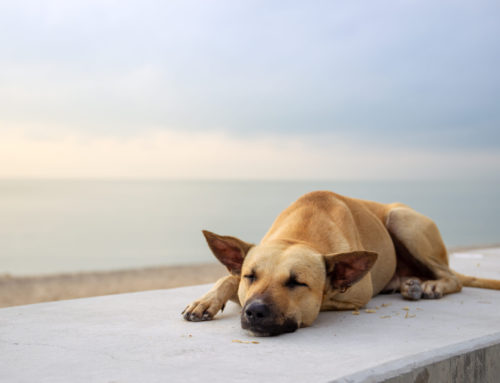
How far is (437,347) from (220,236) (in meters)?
1.65

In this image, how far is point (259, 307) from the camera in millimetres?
3221

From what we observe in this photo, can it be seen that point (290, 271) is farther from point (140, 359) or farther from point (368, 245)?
point (368, 245)

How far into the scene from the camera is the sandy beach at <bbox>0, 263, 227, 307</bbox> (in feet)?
41.3

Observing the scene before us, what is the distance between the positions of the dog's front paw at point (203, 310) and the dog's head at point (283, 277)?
305 mm

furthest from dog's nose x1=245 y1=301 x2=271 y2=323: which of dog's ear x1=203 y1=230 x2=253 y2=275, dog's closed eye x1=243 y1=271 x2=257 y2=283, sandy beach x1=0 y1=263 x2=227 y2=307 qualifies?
sandy beach x1=0 y1=263 x2=227 y2=307

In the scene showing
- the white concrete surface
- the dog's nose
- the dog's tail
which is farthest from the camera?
the dog's tail

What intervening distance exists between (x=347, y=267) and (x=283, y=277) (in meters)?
0.58

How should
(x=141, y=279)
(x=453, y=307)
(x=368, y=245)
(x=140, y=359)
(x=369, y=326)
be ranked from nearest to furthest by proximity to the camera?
(x=140, y=359) → (x=369, y=326) → (x=453, y=307) → (x=368, y=245) → (x=141, y=279)

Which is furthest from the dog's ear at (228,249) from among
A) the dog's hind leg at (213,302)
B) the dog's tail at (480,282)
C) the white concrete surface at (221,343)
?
the dog's tail at (480,282)

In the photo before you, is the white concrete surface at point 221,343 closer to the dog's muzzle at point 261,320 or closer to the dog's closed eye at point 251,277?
the dog's muzzle at point 261,320

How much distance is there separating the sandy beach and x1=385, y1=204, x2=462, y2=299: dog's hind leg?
870 centimetres

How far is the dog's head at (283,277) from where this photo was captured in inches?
129

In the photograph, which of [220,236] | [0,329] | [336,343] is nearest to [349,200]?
[220,236]

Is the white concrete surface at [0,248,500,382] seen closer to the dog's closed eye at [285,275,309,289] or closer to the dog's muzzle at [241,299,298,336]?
the dog's muzzle at [241,299,298,336]
